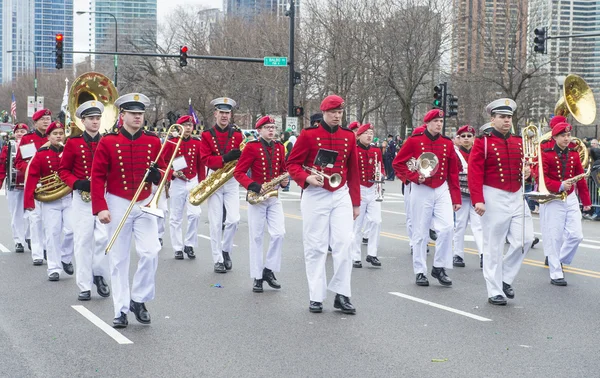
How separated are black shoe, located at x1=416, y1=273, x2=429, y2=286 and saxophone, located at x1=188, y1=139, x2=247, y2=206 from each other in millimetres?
2961

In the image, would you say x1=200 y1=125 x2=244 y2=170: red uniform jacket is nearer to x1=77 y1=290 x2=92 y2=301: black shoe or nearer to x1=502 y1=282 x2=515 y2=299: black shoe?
x1=77 y1=290 x2=92 y2=301: black shoe

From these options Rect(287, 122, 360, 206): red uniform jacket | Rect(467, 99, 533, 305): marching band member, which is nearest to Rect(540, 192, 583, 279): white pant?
Rect(467, 99, 533, 305): marching band member

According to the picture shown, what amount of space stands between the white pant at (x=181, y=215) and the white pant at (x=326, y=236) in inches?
185

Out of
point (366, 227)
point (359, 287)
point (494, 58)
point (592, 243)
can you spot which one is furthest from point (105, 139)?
point (494, 58)

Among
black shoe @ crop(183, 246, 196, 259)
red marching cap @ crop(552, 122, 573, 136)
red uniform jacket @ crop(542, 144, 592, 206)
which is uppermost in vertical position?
red marching cap @ crop(552, 122, 573, 136)

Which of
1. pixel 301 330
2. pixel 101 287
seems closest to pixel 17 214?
pixel 101 287

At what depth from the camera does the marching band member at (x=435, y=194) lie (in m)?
11.2

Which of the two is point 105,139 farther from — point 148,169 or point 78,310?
point 78,310

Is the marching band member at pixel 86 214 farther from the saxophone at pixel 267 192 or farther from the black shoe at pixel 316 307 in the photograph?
the black shoe at pixel 316 307

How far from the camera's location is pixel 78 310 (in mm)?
9406

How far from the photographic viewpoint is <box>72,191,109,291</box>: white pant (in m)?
10.1

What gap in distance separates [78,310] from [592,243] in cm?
1002

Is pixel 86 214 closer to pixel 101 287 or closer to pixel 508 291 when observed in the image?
pixel 101 287

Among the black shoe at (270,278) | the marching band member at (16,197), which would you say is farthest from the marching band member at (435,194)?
the marching band member at (16,197)
